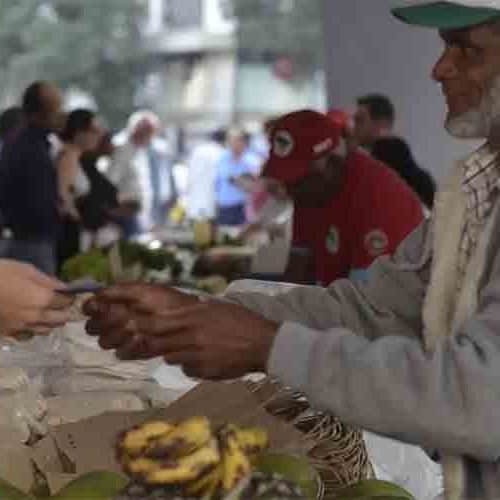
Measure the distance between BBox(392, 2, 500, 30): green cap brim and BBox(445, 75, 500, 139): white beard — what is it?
0.10m

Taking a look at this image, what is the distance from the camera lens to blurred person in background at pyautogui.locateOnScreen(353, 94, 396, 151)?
6609 mm

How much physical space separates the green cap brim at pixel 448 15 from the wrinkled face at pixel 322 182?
227 centimetres

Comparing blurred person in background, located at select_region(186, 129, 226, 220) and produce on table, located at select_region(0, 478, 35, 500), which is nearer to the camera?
produce on table, located at select_region(0, 478, 35, 500)

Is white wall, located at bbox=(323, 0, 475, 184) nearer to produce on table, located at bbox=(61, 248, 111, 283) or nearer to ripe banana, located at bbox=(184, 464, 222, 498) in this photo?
produce on table, located at bbox=(61, 248, 111, 283)

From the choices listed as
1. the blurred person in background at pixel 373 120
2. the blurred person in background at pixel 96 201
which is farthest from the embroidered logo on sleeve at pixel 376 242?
the blurred person in background at pixel 96 201

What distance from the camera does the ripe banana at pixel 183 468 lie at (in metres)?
1.61

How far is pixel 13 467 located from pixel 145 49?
16205 mm

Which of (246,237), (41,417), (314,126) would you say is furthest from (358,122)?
(41,417)

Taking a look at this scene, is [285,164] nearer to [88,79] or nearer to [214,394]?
[214,394]

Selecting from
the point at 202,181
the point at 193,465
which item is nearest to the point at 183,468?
the point at 193,465

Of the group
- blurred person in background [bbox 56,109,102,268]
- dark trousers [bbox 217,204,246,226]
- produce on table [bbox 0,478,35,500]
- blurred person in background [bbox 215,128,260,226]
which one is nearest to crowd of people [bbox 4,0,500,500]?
produce on table [bbox 0,478,35,500]

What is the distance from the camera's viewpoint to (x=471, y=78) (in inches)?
72.9

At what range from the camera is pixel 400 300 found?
2.15 metres

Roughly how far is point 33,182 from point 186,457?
5.36 metres
